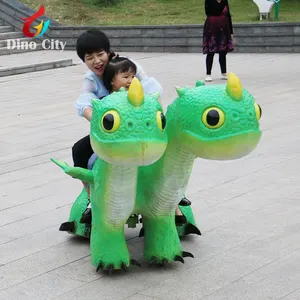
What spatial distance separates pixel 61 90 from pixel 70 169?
26.0 feet

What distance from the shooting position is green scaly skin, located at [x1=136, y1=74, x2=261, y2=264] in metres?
3.41

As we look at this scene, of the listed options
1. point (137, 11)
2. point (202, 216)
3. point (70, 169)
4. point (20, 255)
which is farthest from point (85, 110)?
point (137, 11)

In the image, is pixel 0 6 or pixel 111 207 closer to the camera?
pixel 111 207

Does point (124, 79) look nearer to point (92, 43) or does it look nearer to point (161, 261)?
point (92, 43)

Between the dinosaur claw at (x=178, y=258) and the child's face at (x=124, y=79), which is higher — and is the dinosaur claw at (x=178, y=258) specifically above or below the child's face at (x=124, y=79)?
below

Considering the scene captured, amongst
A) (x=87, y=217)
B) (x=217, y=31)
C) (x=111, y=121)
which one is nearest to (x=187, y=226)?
(x=87, y=217)

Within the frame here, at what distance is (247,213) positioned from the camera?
506cm

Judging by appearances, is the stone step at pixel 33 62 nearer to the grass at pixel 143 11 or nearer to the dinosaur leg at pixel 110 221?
the grass at pixel 143 11

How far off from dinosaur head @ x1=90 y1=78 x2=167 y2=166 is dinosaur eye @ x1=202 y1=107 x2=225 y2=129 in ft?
0.72

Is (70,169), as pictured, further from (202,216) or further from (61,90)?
(61,90)

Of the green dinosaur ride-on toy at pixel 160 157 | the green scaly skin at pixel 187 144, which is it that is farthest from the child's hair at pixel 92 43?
the green scaly skin at pixel 187 144

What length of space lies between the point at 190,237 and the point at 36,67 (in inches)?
424

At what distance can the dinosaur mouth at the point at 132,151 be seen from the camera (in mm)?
3344

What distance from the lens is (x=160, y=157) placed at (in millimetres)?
3600
